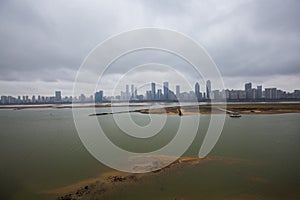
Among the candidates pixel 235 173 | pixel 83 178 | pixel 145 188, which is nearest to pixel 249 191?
pixel 235 173

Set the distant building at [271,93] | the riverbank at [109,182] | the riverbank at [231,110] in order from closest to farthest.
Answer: the riverbank at [109,182] < the riverbank at [231,110] < the distant building at [271,93]

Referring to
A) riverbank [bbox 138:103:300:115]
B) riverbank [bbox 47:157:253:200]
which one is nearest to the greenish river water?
riverbank [bbox 47:157:253:200]

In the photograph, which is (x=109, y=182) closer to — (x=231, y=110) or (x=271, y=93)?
(x=231, y=110)

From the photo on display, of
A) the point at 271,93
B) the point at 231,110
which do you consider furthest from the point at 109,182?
the point at 271,93

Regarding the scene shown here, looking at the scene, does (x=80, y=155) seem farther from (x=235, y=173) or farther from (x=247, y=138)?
(x=247, y=138)

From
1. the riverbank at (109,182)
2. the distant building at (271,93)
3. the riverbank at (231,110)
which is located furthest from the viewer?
the distant building at (271,93)

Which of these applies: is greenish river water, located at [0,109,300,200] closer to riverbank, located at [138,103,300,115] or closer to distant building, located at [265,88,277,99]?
riverbank, located at [138,103,300,115]

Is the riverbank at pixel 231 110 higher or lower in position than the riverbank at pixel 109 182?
higher

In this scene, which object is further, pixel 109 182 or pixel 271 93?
pixel 271 93

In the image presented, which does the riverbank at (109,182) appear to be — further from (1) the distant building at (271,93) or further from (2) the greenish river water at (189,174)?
(1) the distant building at (271,93)

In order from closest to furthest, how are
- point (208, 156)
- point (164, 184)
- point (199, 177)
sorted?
point (164, 184) → point (199, 177) → point (208, 156)

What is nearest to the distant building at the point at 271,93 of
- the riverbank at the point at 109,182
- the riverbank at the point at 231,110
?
the riverbank at the point at 231,110
